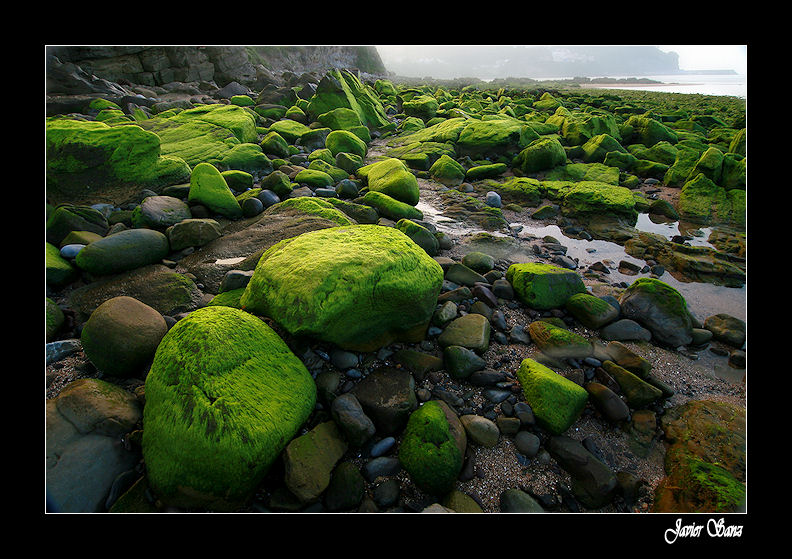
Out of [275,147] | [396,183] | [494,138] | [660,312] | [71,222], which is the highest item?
[494,138]

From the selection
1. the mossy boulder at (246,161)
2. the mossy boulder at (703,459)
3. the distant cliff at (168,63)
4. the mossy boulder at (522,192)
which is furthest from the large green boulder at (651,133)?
the mossy boulder at (246,161)

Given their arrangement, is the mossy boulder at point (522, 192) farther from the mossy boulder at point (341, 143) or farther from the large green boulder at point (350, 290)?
the large green boulder at point (350, 290)

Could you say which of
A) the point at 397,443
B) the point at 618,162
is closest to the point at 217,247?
the point at 397,443

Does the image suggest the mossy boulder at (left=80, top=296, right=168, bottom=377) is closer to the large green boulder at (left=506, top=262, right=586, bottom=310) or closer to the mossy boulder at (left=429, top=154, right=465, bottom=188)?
the large green boulder at (left=506, top=262, right=586, bottom=310)

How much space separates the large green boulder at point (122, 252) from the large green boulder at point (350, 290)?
5.27 feet

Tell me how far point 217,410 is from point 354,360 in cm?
97

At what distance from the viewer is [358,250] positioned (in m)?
2.83

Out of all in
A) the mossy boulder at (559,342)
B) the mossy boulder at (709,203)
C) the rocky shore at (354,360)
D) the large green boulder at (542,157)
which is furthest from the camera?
the large green boulder at (542,157)

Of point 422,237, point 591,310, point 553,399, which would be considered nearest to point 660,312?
point 591,310

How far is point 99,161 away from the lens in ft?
16.5

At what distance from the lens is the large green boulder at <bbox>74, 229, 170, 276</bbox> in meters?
3.47

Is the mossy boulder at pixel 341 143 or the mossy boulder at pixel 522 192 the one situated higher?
the mossy boulder at pixel 341 143

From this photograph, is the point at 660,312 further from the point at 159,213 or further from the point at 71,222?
the point at 71,222

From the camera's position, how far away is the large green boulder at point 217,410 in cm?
186
